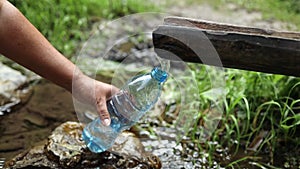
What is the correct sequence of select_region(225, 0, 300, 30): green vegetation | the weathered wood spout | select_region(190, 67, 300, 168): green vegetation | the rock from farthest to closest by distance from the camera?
1. select_region(225, 0, 300, 30): green vegetation
2. select_region(190, 67, 300, 168): green vegetation
3. the rock
4. the weathered wood spout

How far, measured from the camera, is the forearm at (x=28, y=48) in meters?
2.06

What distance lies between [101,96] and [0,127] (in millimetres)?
1211

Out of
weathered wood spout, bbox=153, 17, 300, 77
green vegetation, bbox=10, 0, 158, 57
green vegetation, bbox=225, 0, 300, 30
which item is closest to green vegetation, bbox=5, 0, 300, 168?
weathered wood spout, bbox=153, 17, 300, 77

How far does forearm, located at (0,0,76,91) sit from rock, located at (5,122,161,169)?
0.49 metres

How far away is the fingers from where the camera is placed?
2.24 m

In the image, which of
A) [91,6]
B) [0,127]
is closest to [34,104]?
[0,127]

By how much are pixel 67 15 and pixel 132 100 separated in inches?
114

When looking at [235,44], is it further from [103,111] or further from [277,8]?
[277,8]

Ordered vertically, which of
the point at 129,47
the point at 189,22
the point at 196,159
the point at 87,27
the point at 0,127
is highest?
the point at 87,27

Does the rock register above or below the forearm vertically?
below

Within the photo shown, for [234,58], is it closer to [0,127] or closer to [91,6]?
[0,127]

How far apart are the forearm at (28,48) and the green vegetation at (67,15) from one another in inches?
92.0

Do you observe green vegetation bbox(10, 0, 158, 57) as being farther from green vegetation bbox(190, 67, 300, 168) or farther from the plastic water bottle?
the plastic water bottle

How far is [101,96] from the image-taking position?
2.29 metres
